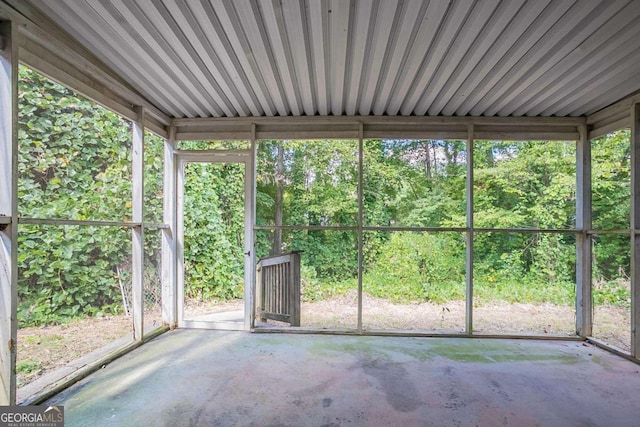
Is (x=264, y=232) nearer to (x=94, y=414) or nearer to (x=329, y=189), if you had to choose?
(x=329, y=189)

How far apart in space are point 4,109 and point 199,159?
223cm

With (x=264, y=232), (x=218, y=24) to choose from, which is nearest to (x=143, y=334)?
(x=264, y=232)

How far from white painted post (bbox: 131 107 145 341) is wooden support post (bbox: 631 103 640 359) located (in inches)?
218

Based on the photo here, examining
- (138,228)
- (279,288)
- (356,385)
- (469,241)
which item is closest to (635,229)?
(469,241)

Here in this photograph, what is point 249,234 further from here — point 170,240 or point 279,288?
point 170,240

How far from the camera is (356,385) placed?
260 centimetres

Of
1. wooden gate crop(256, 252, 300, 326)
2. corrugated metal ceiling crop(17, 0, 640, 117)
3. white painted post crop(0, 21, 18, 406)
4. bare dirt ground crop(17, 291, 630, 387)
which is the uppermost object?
corrugated metal ceiling crop(17, 0, 640, 117)

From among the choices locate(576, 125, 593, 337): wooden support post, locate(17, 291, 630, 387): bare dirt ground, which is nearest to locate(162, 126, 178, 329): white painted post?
locate(17, 291, 630, 387): bare dirt ground

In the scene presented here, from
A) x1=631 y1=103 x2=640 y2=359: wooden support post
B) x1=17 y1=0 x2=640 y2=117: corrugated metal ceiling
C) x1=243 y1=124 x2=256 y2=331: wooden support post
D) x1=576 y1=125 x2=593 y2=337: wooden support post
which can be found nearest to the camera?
x1=17 y1=0 x2=640 y2=117: corrugated metal ceiling

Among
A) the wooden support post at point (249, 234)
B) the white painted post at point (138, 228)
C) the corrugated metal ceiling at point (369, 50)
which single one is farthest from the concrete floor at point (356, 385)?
the corrugated metal ceiling at point (369, 50)

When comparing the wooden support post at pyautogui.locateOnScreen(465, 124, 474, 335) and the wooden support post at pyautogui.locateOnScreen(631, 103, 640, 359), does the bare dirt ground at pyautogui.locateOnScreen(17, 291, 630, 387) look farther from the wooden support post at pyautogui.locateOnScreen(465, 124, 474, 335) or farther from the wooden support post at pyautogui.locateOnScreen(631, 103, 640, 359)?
the wooden support post at pyautogui.locateOnScreen(631, 103, 640, 359)

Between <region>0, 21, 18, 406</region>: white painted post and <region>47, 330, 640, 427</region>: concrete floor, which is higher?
<region>0, 21, 18, 406</region>: white painted post

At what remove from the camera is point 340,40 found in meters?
2.31

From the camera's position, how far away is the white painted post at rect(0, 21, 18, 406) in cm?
200
